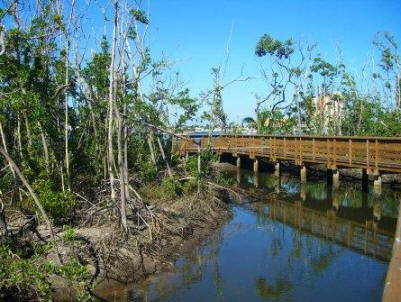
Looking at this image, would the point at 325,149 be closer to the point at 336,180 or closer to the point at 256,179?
the point at 336,180

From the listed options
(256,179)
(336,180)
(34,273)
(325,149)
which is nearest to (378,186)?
(336,180)

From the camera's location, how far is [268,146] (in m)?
23.3

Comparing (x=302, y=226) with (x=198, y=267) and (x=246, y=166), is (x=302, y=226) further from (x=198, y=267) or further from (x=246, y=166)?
(x=246, y=166)

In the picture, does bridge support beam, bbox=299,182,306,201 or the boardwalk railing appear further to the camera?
bridge support beam, bbox=299,182,306,201

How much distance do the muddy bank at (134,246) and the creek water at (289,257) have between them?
30 cm

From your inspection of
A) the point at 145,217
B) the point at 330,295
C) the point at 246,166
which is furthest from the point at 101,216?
the point at 246,166

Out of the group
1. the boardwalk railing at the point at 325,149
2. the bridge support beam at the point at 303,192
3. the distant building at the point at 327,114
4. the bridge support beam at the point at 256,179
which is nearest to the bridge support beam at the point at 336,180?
the boardwalk railing at the point at 325,149

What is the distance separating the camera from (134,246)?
29.8 feet

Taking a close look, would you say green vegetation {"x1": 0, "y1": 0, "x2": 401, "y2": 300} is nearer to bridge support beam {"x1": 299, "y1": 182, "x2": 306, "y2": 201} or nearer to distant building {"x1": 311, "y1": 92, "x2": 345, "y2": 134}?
bridge support beam {"x1": 299, "y1": 182, "x2": 306, "y2": 201}

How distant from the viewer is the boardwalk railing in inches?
589

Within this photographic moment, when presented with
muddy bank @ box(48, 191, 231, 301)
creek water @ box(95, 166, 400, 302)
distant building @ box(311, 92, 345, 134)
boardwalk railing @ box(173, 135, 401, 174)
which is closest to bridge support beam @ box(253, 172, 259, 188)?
boardwalk railing @ box(173, 135, 401, 174)

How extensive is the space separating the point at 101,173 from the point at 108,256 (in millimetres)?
4457

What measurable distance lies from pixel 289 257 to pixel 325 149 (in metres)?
9.44

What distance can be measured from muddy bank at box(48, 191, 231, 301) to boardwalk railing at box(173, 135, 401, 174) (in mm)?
2139
